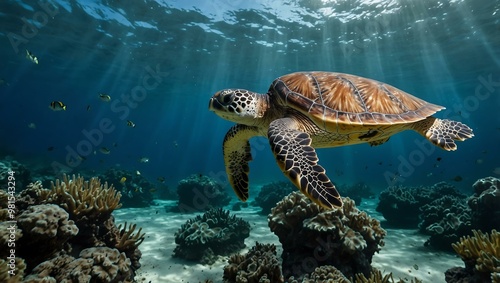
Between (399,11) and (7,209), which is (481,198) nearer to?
(7,209)

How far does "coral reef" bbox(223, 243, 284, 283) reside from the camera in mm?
3916

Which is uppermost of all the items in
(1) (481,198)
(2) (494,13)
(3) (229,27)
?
(3) (229,27)

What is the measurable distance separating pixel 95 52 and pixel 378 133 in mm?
28947

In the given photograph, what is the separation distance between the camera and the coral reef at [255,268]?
12.8ft

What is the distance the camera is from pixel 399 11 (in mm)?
17234

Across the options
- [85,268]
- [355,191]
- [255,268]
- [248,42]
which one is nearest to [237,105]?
[255,268]

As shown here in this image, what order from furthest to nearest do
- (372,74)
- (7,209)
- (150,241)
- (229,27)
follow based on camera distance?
(372,74) → (229,27) → (150,241) → (7,209)

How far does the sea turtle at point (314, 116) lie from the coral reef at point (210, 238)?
92.3 inches

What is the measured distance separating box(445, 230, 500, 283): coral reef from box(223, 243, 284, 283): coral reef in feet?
9.49

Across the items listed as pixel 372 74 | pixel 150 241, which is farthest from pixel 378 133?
pixel 372 74

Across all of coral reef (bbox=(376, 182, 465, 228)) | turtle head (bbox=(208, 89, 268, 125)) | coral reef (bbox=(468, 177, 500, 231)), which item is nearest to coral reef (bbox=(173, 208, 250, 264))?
turtle head (bbox=(208, 89, 268, 125))

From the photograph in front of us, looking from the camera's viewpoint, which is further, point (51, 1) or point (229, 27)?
point (229, 27)

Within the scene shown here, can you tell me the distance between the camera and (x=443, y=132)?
5195 millimetres

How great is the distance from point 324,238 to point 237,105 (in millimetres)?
2877
